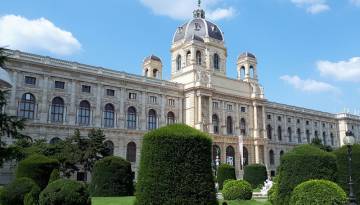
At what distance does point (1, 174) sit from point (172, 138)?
112 feet

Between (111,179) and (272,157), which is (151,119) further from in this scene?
(111,179)

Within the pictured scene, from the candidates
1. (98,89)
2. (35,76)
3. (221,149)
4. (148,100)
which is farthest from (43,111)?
(221,149)

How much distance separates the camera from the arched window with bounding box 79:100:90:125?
160 ft

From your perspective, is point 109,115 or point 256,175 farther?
point 109,115

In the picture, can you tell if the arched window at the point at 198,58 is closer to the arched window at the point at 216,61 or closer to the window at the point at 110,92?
the arched window at the point at 216,61

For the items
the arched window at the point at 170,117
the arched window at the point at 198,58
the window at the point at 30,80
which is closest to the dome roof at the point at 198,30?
the arched window at the point at 198,58

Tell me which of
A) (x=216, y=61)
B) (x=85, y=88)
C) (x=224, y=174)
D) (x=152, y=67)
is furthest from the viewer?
(x=216, y=61)

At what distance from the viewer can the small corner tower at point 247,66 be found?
225 feet

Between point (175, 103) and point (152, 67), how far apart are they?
1182 cm

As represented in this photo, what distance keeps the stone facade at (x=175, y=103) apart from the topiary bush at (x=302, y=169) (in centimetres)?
3409

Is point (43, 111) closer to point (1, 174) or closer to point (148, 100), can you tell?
point (1, 174)

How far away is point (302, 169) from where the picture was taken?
16.5 metres

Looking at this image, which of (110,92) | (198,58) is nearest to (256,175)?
(110,92)

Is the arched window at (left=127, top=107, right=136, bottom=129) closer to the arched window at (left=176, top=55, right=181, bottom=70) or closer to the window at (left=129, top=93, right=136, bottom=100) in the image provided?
the window at (left=129, top=93, right=136, bottom=100)
